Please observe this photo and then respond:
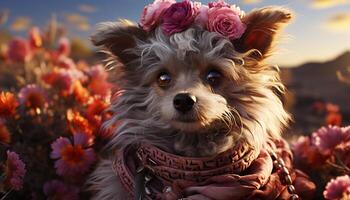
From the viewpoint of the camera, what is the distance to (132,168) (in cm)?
423

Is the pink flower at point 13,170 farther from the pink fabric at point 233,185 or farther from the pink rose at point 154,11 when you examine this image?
the pink rose at point 154,11

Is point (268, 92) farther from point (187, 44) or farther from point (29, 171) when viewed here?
point (29, 171)

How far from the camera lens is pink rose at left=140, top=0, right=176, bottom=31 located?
421 centimetres

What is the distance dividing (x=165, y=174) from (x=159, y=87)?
0.62 metres

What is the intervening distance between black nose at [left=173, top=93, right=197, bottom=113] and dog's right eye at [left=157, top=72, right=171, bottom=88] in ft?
1.17

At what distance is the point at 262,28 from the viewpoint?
4246 millimetres

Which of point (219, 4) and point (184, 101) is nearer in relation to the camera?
point (184, 101)

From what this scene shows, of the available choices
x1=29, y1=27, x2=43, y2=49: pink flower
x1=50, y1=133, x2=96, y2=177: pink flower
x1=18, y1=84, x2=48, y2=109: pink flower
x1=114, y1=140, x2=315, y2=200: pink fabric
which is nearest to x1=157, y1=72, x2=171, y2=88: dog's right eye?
x1=114, y1=140, x2=315, y2=200: pink fabric

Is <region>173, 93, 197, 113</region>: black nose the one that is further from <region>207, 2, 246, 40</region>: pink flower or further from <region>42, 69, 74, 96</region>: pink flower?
<region>42, 69, 74, 96</region>: pink flower

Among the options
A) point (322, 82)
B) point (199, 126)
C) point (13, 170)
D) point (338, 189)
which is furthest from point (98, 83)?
point (322, 82)

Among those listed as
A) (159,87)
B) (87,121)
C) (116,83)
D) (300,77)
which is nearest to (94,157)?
(87,121)

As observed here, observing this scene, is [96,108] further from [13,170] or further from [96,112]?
→ [13,170]

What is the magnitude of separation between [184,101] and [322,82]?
1080 cm

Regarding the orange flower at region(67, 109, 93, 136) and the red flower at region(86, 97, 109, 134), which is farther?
the red flower at region(86, 97, 109, 134)
